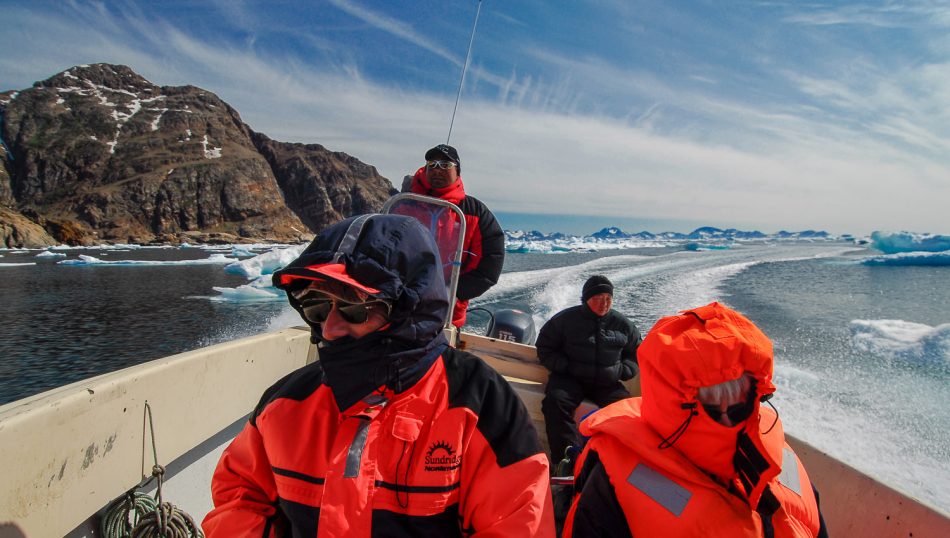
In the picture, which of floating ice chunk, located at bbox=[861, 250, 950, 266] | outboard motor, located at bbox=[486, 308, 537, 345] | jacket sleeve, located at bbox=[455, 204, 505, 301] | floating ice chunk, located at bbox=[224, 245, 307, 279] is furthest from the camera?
floating ice chunk, located at bbox=[861, 250, 950, 266]

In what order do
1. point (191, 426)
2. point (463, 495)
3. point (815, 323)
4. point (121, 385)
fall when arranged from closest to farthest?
point (463, 495)
point (121, 385)
point (191, 426)
point (815, 323)

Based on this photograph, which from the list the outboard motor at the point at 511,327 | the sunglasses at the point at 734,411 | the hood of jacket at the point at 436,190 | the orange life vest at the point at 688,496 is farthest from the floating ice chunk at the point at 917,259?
the sunglasses at the point at 734,411

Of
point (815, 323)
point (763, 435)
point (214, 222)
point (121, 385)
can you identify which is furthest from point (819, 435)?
point (214, 222)

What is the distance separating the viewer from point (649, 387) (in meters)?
1.17

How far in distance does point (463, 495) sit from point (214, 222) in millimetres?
81176

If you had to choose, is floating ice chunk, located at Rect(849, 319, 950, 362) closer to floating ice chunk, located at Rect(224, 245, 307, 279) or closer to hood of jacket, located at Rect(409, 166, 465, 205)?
hood of jacket, located at Rect(409, 166, 465, 205)

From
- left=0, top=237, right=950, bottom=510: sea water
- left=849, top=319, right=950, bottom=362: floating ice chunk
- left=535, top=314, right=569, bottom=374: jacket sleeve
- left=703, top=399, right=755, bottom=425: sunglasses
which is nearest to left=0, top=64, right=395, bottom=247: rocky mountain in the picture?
left=0, top=237, right=950, bottom=510: sea water

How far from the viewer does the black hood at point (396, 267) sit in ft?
3.13

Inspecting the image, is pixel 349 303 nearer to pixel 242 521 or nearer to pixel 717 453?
pixel 242 521

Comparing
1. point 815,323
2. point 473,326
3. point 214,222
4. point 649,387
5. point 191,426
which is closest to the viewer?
point 649,387

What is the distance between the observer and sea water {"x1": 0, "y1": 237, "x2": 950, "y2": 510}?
390cm

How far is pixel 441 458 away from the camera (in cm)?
100

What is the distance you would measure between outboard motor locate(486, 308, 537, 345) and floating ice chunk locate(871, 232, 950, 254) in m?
32.2

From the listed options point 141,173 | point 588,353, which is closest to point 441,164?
point 588,353
